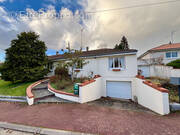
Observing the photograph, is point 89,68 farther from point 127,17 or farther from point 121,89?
point 127,17

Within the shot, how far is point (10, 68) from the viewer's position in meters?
8.99

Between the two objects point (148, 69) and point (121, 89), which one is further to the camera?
point (148, 69)

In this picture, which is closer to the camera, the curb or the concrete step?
the curb

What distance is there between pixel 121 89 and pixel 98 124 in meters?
5.26

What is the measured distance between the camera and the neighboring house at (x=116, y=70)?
282 inches

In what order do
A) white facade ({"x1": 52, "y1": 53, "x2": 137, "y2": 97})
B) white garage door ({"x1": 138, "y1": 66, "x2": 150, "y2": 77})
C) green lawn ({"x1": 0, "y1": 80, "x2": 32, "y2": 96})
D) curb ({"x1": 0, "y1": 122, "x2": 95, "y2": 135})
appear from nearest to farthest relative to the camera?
curb ({"x1": 0, "y1": 122, "x2": 95, "y2": 135}), green lawn ({"x1": 0, "y1": 80, "x2": 32, "y2": 96}), white facade ({"x1": 52, "y1": 53, "x2": 137, "y2": 97}), white garage door ({"x1": 138, "y1": 66, "x2": 150, "y2": 77})

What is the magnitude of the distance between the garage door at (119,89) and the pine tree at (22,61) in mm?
8901

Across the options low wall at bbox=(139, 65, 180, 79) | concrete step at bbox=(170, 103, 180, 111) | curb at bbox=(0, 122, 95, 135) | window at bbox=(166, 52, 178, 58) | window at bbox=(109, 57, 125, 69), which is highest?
window at bbox=(166, 52, 178, 58)

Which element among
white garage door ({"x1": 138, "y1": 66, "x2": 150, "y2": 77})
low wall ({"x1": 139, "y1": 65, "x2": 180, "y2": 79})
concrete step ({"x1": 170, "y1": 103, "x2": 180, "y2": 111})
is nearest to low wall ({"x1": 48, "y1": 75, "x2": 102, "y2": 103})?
concrete step ({"x1": 170, "y1": 103, "x2": 180, "y2": 111})

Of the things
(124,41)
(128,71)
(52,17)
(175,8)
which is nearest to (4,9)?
(52,17)

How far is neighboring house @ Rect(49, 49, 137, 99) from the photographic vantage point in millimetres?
7154

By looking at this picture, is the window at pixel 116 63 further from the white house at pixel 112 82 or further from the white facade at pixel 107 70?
the white facade at pixel 107 70

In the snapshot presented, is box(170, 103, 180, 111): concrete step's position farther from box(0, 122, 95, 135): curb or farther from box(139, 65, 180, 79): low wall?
box(139, 65, 180, 79): low wall

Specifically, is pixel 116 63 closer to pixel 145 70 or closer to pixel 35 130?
pixel 145 70
